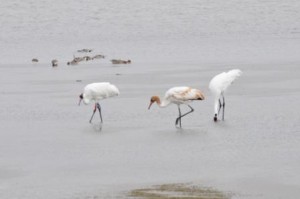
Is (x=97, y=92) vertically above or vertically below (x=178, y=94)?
above

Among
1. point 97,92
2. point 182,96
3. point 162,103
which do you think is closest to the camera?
point 182,96

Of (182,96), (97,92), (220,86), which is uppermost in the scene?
(220,86)

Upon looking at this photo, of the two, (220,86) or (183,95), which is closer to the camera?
(183,95)

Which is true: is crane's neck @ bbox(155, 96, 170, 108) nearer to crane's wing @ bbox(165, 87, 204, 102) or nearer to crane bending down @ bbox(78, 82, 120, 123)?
crane's wing @ bbox(165, 87, 204, 102)

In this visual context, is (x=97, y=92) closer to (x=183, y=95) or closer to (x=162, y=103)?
(x=162, y=103)

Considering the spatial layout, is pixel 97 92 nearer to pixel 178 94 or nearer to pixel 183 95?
pixel 178 94

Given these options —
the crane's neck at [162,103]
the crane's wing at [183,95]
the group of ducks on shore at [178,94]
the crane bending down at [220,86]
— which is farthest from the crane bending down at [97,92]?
the crane bending down at [220,86]

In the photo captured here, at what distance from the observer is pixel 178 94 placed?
1778 cm

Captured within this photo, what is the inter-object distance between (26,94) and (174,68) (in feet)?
18.8

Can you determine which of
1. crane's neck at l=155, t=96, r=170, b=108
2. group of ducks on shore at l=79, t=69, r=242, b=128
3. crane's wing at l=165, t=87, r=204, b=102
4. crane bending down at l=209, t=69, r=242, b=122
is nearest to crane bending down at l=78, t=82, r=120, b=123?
group of ducks on shore at l=79, t=69, r=242, b=128

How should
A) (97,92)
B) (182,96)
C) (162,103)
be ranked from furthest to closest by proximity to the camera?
(97,92), (162,103), (182,96)

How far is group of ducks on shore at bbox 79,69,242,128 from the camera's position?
1773cm

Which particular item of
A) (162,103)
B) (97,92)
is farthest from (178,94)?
(97,92)

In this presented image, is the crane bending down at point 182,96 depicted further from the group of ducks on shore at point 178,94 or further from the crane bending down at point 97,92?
the crane bending down at point 97,92
